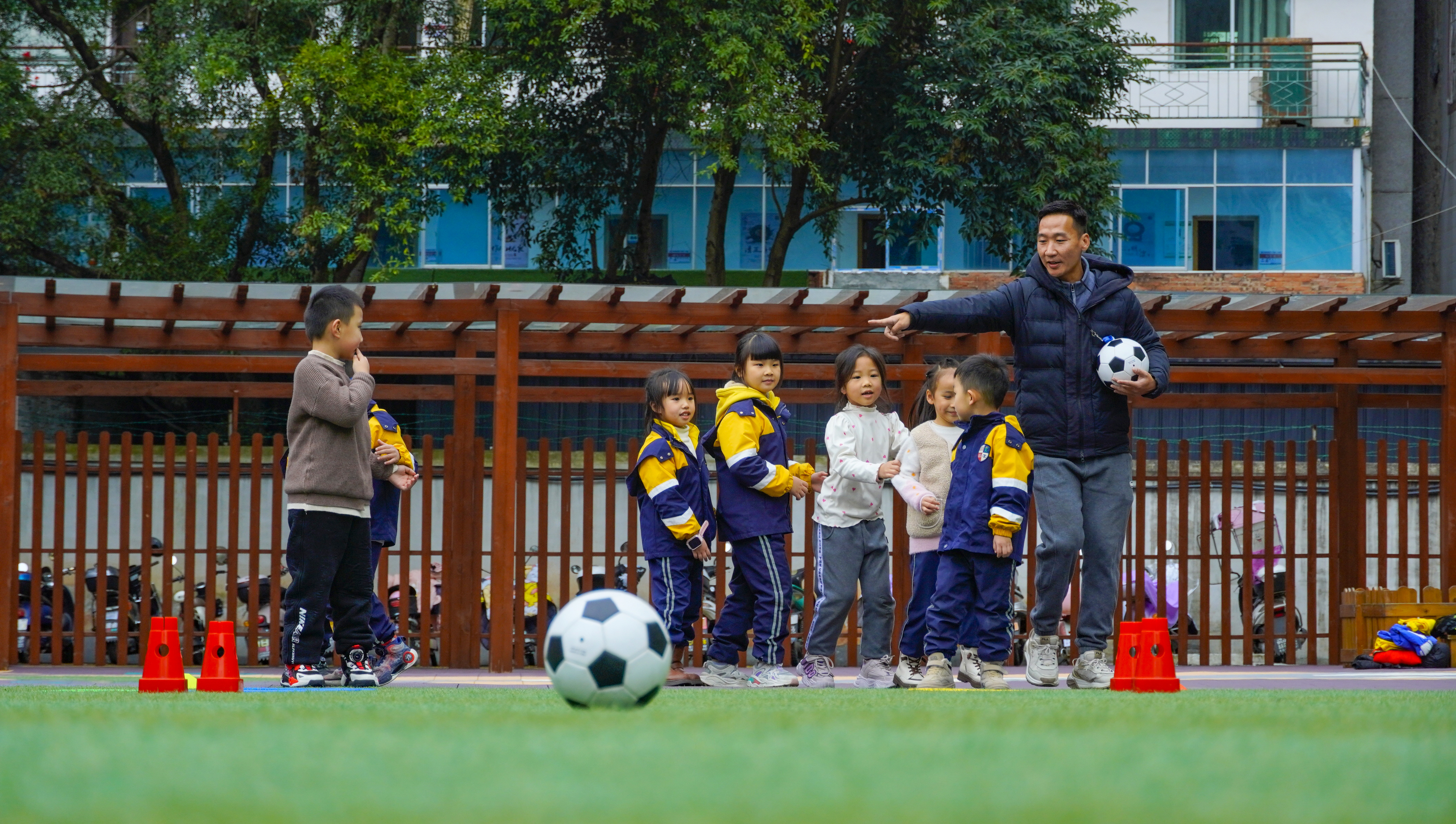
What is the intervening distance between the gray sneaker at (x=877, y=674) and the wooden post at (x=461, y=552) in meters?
3.34

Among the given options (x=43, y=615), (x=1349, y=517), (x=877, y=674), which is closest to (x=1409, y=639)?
(x=1349, y=517)

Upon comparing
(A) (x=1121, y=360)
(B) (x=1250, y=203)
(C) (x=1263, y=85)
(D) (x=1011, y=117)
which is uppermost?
(C) (x=1263, y=85)

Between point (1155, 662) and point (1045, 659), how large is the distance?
0.58 metres

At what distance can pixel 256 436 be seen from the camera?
9.40 m

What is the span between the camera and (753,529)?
279 inches

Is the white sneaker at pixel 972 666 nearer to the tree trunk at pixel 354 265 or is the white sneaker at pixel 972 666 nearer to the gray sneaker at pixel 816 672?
the gray sneaker at pixel 816 672

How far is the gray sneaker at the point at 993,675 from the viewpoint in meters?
6.53

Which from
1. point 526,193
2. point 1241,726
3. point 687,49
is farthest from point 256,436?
point 526,193

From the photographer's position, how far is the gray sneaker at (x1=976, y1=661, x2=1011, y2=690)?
6531 millimetres

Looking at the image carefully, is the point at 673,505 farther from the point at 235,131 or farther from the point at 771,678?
the point at 235,131

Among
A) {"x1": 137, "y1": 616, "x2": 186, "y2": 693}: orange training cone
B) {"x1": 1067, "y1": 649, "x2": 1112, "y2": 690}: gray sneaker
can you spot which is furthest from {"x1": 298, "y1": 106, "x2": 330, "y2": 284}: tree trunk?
{"x1": 1067, "y1": 649, "x2": 1112, "y2": 690}: gray sneaker

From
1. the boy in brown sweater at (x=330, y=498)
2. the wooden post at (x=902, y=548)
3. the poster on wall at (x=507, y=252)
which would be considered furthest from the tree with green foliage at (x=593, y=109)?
the boy in brown sweater at (x=330, y=498)

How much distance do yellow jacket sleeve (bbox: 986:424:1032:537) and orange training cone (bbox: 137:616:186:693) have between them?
11.7ft

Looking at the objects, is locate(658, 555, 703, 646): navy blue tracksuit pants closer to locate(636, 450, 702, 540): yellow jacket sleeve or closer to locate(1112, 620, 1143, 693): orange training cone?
locate(636, 450, 702, 540): yellow jacket sleeve
